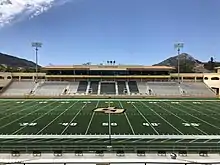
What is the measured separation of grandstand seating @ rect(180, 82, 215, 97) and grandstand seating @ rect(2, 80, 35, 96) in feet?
93.2

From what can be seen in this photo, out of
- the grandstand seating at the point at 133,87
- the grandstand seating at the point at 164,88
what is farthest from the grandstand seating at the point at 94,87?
the grandstand seating at the point at 164,88

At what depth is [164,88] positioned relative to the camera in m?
55.7

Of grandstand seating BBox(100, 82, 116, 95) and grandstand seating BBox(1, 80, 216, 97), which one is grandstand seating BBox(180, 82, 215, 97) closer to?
grandstand seating BBox(1, 80, 216, 97)

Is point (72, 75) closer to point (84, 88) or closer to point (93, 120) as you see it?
point (84, 88)

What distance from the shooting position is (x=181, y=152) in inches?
529

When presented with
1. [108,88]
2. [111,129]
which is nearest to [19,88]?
[108,88]

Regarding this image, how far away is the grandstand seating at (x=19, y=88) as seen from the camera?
52.2 m

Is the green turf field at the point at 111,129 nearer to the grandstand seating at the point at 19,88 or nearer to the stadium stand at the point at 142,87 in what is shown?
the stadium stand at the point at 142,87

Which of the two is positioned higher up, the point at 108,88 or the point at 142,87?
the point at 142,87

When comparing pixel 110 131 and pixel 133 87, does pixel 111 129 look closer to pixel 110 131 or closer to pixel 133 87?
pixel 110 131

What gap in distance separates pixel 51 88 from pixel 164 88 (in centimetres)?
2105

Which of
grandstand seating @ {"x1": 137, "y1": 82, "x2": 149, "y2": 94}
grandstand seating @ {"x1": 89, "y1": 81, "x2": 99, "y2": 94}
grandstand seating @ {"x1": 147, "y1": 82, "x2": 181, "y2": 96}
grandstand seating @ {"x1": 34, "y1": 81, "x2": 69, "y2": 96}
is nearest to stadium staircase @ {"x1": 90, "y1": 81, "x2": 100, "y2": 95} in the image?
grandstand seating @ {"x1": 89, "y1": 81, "x2": 99, "y2": 94}

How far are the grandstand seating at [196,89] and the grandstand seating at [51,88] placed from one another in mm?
22501

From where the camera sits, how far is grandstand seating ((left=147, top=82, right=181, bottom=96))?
53.0 meters
